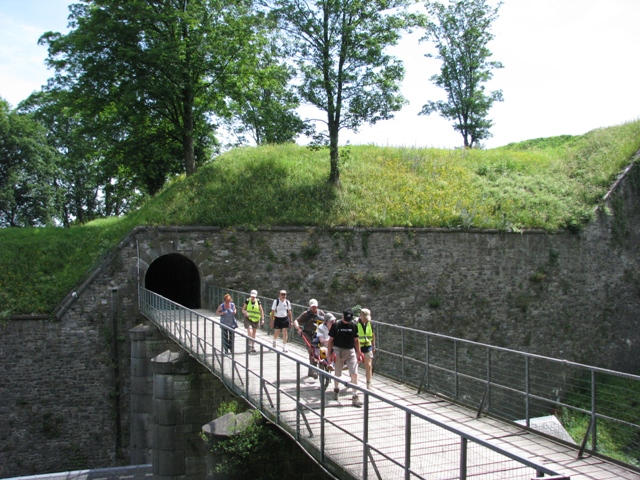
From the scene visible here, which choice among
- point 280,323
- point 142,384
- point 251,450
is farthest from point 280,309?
point 142,384

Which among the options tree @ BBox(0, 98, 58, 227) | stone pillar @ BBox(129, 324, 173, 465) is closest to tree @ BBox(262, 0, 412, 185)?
stone pillar @ BBox(129, 324, 173, 465)

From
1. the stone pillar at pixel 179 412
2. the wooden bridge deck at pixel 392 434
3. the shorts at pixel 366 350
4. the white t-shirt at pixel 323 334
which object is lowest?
the stone pillar at pixel 179 412

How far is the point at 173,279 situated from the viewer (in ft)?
77.7

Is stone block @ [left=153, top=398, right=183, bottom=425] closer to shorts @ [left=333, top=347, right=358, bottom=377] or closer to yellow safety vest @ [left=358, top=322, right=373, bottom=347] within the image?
shorts @ [left=333, top=347, right=358, bottom=377]

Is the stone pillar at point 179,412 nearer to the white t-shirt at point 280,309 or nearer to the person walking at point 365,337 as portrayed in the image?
the white t-shirt at point 280,309

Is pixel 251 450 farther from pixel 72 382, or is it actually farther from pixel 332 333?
pixel 72 382

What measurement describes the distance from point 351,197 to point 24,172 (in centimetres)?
2567

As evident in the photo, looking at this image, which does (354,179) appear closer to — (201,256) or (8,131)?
(201,256)

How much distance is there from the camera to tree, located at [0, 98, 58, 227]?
37906mm

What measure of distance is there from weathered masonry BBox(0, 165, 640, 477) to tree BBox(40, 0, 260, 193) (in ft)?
21.1

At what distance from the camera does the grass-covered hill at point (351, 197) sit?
65.0 ft

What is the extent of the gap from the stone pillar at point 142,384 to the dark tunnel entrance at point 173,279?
582cm

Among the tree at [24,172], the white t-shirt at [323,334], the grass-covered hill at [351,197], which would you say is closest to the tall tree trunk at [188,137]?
the grass-covered hill at [351,197]

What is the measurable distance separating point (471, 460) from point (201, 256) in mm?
14003
